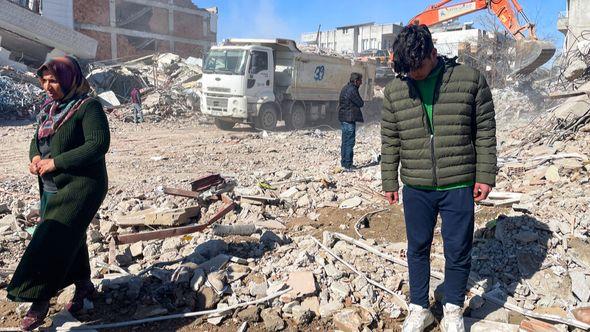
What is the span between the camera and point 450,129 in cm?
274

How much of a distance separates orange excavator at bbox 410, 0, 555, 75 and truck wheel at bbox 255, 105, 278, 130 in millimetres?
4839

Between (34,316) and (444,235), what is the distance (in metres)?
2.46

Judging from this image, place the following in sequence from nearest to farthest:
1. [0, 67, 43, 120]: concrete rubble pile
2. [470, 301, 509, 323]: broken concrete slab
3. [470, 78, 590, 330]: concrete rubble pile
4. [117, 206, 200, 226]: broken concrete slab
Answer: [470, 301, 509, 323]: broken concrete slab < [470, 78, 590, 330]: concrete rubble pile < [117, 206, 200, 226]: broken concrete slab < [0, 67, 43, 120]: concrete rubble pile

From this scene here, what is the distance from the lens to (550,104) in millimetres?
14180

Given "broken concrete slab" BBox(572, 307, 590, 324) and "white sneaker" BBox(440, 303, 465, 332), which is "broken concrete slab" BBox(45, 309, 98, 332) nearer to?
"white sneaker" BBox(440, 303, 465, 332)

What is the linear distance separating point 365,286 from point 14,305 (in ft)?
8.06

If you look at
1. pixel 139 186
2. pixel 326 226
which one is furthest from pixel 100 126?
pixel 139 186

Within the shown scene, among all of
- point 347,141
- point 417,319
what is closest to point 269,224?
point 417,319

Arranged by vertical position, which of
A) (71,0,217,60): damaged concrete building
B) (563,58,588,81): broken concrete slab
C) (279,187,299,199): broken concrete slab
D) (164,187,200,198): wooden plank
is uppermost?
(71,0,217,60): damaged concrete building

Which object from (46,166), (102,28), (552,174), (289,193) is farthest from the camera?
(102,28)

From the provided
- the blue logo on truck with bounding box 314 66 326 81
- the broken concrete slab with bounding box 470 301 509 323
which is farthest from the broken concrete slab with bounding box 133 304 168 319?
the blue logo on truck with bounding box 314 66 326 81

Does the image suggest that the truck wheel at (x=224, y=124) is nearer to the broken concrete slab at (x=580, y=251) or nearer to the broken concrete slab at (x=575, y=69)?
the broken concrete slab at (x=575, y=69)

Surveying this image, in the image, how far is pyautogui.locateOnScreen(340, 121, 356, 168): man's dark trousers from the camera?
7977 mm

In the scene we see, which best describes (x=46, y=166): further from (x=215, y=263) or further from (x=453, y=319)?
(x=453, y=319)
